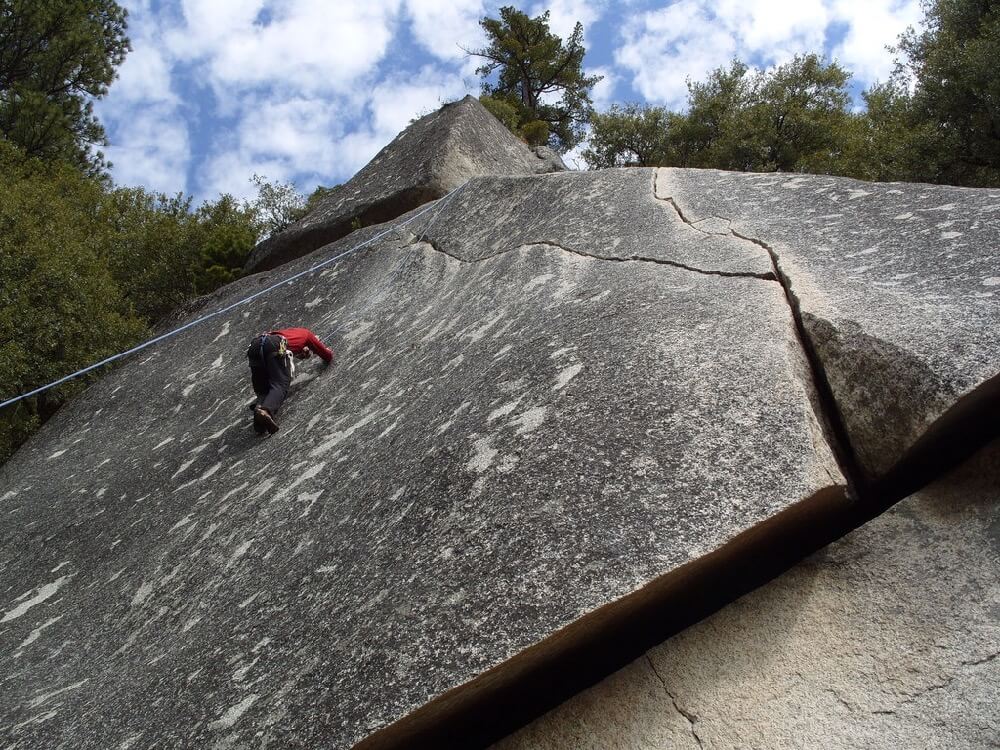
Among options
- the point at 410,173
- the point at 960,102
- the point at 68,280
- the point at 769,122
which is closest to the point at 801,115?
the point at 769,122

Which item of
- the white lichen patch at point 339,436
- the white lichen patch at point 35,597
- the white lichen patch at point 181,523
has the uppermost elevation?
the white lichen patch at point 339,436

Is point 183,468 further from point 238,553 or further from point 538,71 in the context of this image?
point 538,71

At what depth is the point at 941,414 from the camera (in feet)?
9.49

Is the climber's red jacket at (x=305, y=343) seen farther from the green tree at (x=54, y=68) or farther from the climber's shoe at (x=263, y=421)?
the green tree at (x=54, y=68)

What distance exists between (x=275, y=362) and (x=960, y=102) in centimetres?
1427

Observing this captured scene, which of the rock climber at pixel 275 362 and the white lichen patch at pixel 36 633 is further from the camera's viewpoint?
the rock climber at pixel 275 362

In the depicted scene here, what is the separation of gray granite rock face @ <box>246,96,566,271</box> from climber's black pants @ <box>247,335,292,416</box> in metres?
5.41

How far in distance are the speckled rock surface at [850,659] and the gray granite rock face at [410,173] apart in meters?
9.53

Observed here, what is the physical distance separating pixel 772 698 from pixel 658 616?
0.56 meters

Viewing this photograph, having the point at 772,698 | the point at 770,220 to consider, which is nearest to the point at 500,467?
the point at 772,698

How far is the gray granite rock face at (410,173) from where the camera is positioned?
38.2 ft

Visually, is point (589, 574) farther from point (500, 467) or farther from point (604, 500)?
point (500, 467)

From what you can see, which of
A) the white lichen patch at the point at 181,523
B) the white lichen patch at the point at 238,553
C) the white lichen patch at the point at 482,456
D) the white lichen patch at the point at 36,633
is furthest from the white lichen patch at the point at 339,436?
the white lichen patch at the point at 36,633

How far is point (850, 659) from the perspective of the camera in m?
2.68
